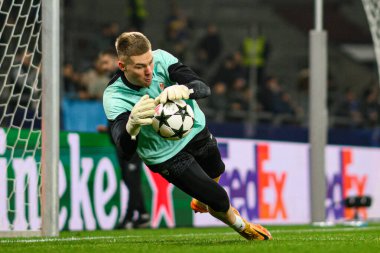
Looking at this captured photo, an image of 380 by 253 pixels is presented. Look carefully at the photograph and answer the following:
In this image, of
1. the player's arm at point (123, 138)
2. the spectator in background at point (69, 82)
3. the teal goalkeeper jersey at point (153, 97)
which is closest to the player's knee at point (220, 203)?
the teal goalkeeper jersey at point (153, 97)

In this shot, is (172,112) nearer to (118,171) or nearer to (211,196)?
(211,196)

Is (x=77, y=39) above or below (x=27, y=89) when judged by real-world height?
above

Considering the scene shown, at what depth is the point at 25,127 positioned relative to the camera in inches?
417

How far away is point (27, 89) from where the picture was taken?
1128 cm

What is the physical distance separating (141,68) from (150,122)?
53 cm

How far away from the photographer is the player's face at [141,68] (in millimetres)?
7386

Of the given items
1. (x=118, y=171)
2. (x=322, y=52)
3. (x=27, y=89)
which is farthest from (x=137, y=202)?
(x=322, y=52)

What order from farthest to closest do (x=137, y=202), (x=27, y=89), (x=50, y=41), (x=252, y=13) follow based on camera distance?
(x=252, y=13) < (x=137, y=202) < (x=27, y=89) < (x=50, y=41)

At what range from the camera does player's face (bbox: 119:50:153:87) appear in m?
7.39

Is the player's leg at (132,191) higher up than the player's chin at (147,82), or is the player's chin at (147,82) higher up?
the player's chin at (147,82)

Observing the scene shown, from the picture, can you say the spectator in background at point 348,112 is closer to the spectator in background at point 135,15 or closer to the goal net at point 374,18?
the spectator in background at point 135,15

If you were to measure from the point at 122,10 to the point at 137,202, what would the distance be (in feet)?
34.9

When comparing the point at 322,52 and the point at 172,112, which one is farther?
the point at 322,52

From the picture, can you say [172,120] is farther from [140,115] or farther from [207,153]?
[207,153]
